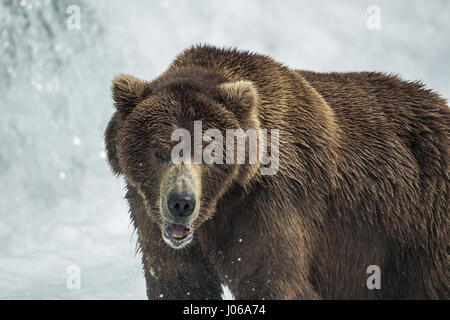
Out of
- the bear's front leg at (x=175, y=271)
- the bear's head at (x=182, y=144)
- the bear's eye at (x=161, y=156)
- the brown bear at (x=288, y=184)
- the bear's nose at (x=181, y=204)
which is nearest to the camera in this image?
the bear's nose at (x=181, y=204)

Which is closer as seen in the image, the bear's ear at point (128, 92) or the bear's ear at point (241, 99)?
the bear's ear at point (241, 99)

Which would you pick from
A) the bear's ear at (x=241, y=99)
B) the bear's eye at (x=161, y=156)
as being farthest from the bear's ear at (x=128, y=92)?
the bear's ear at (x=241, y=99)

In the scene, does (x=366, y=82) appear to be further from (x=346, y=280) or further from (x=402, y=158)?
(x=346, y=280)

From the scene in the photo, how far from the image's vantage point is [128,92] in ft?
24.3

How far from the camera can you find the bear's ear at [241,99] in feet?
23.6

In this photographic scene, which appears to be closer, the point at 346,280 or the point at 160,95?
the point at 160,95

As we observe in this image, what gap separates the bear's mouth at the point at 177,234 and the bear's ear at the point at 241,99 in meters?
1.22

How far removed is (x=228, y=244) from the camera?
7344mm

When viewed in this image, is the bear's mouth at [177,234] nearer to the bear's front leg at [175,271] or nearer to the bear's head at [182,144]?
the bear's head at [182,144]

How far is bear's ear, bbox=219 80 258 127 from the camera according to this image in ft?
23.6
